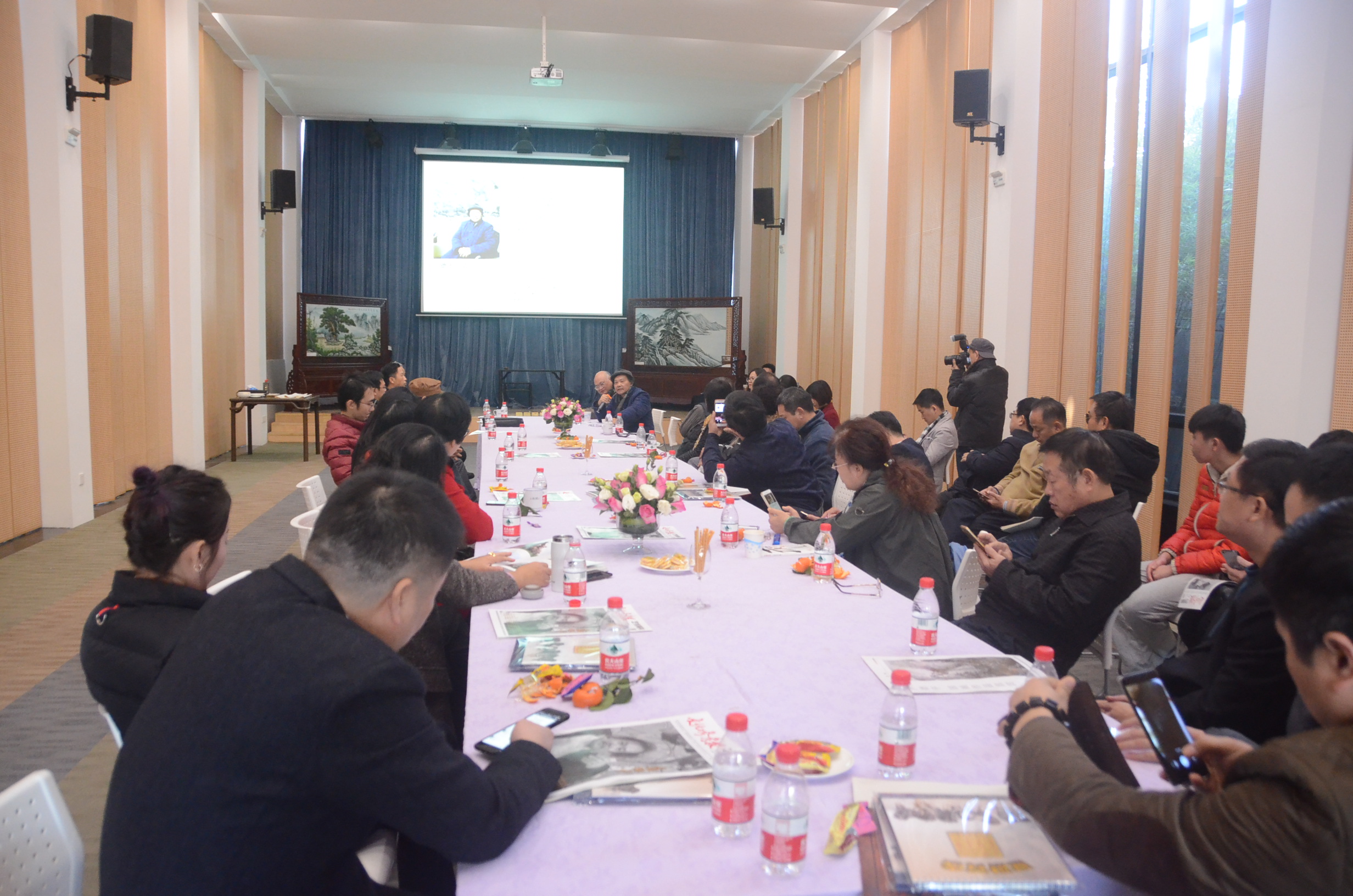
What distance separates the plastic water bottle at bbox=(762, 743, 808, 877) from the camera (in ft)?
4.33

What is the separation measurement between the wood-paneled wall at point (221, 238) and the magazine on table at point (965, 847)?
9.29 m

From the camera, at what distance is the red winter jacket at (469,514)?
3334 millimetres

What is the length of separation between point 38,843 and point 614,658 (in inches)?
41.1

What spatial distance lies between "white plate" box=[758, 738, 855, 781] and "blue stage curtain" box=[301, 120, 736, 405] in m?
13.9

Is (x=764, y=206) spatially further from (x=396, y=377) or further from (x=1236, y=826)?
(x=1236, y=826)

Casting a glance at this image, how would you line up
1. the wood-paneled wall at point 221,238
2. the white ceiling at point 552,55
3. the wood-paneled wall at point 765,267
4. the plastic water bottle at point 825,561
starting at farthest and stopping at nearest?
the wood-paneled wall at point 765,267, the wood-paneled wall at point 221,238, the white ceiling at point 552,55, the plastic water bottle at point 825,561

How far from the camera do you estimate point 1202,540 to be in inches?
153

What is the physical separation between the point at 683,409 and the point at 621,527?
35.5 ft

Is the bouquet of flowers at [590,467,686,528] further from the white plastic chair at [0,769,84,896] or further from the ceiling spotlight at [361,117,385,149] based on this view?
the ceiling spotlight at [361,117,385,149]

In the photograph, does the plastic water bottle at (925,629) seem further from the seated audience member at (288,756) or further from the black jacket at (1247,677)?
the seated audience member at (288,756)

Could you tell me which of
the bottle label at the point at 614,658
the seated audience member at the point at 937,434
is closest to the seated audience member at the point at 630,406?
the seated audience member at the point at 937,434

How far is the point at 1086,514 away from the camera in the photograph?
294 cm

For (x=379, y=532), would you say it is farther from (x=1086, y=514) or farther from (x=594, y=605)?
(x=1086, y=514)

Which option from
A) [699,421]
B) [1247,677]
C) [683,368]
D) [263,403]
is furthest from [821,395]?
[683,368]
